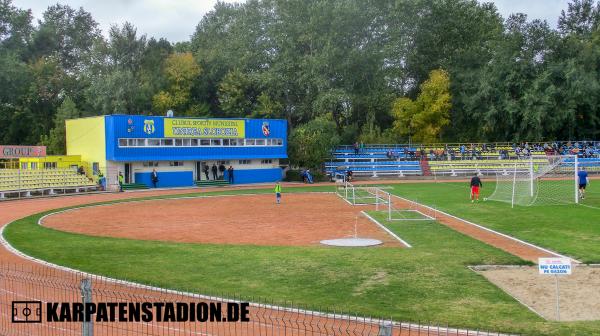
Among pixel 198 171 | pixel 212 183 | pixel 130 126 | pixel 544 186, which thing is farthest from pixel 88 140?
pixel 544 186

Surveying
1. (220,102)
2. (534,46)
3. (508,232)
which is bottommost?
(508,232)

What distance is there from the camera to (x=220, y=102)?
75.6 m

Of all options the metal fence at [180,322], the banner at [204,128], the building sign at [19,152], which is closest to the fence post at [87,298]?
the metal fence at [180,322]

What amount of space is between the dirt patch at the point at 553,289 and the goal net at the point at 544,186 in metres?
17.5

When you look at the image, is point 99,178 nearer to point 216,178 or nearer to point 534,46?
point 216,178

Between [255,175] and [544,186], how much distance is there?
2847 centimetres

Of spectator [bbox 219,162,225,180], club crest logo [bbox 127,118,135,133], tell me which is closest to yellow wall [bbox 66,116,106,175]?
club crest logo [bbox 127,118,135,133]

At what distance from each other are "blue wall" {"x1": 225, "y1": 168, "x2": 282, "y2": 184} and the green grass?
23166 mm

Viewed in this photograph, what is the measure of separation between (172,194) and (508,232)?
2956 cm

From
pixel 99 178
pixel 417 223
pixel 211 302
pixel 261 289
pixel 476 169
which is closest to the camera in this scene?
pixel 211 302

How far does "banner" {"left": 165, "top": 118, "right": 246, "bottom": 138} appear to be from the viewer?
53.5m

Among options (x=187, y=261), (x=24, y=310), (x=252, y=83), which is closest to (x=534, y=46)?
(x=252, y=83)

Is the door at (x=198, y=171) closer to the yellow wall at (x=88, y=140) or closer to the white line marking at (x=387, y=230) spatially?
the yellow wall at (x=88, y=140)

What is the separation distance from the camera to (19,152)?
49750mm
